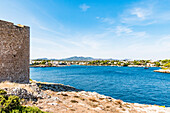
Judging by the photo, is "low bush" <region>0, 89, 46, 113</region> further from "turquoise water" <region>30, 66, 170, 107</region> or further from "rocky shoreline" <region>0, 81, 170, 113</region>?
"turquoise water" <region>30, 66, 170, 107</region>

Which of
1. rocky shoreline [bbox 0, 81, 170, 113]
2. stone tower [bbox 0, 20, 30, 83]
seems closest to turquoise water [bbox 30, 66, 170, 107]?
rocky shoreline [bbox 0, 81, 170, 113]

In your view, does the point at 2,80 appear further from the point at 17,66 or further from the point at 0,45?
the point at 0,45

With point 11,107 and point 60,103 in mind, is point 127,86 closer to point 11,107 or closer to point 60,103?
point 60,103

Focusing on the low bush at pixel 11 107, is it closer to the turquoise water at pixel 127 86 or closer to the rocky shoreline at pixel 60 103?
the rocky shoreline at pixel 60 103

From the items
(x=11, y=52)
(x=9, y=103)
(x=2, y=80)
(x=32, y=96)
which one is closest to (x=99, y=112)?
(x=32, y=96)

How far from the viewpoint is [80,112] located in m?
7.93

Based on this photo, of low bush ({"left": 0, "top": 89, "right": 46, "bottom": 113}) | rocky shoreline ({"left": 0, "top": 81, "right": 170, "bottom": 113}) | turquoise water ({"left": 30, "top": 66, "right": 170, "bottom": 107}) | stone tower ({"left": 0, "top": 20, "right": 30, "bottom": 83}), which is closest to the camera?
low bush ({"left": 0, "top": 89, "right": 46, "bottom": 113})

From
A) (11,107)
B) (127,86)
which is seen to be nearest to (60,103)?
(11,107)

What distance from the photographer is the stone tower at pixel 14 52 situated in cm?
1168

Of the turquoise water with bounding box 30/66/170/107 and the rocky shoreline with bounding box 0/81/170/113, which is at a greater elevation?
the rocky shoreline with bounding box 0/81/170/113

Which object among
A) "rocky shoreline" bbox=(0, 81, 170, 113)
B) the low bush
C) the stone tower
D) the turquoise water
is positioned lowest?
the turquoise water

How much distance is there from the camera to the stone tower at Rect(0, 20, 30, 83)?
38.3 ft

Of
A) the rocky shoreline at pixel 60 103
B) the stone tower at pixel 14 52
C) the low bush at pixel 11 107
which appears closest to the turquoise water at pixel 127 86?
the rocky shoreline at pixel 60 103

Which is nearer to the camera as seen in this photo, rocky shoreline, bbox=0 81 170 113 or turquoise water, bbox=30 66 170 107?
rocky shoreline, bbox=0 81 170 113
